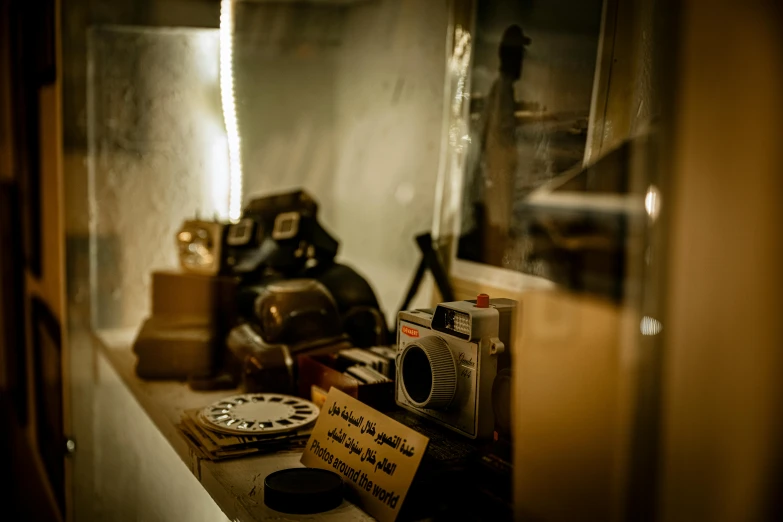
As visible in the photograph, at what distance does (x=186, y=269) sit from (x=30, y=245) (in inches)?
41.0

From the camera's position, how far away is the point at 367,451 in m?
0.92

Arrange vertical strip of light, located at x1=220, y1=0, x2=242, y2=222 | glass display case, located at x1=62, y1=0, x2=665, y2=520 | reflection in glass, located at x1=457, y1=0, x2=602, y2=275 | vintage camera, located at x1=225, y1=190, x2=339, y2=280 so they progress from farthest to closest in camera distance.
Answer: vertical strip of light, located at x1=220, y1=0, x2=242, y2=222 < vintage camera, located at x1=225, y1=190, x2=339, y2=280 < reflection in glass, located at x1=457, y1=0, x2=602, y2=275 < glass display case, located at x1=62, y1=0, x2=665, y2=520

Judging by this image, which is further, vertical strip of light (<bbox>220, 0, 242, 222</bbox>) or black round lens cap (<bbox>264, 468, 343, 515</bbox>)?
vertical strip of light (<bbox>220, 0, 242, 222</bbox>)

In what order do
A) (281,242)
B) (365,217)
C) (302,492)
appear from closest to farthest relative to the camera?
(302,492)
(281,242)
(365,217)

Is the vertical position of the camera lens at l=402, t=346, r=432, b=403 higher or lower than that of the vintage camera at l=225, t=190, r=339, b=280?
lower

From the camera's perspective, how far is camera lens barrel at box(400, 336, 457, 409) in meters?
0.96

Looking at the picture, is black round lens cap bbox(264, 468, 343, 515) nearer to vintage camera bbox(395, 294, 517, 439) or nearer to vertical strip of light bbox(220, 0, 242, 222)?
vintage camera bbox(395, 294, 517, 439)

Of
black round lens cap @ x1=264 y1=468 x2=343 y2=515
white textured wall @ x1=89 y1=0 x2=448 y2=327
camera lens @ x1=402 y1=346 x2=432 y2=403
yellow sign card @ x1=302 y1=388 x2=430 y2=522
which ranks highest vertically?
white textured wall @ x1=89 y1=0 x2=448 y2=327

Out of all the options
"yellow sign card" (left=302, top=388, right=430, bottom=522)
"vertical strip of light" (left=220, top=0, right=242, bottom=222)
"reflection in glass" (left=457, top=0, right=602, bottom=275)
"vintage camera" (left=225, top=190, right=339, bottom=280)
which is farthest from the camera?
"vertical strip of light" (left=220, top=0, right=242, bottom=222)

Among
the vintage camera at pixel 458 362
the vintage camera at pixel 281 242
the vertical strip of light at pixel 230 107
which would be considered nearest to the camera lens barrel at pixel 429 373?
the vintage camera at pixel 458 362

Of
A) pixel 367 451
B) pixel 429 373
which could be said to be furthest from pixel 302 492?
pixel 429 373

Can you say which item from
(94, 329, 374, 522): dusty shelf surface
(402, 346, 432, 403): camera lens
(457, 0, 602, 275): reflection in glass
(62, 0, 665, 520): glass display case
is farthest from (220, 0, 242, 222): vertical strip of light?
(402, 346, 432, 403): camera lens

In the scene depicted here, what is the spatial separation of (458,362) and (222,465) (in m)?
0.37

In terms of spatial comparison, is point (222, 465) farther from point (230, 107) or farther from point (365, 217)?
point (230, 107)
